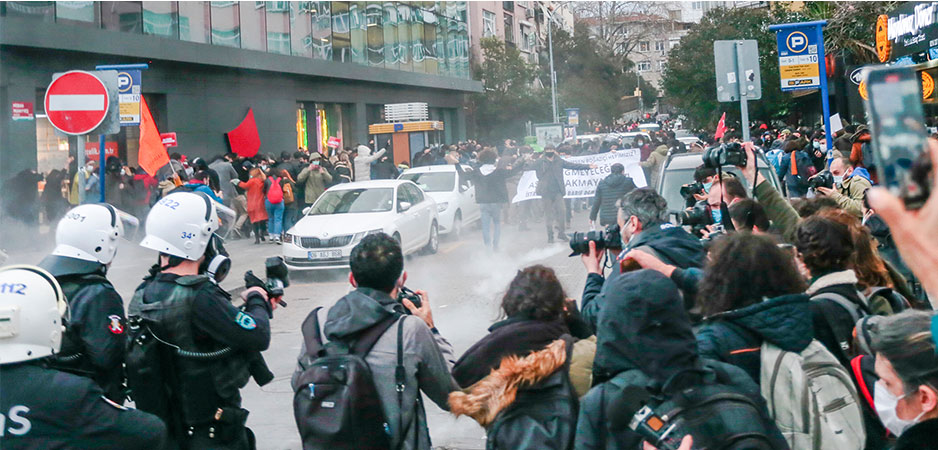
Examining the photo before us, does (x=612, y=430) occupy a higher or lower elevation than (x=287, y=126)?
lower

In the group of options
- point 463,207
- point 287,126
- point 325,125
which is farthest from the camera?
point 325,125

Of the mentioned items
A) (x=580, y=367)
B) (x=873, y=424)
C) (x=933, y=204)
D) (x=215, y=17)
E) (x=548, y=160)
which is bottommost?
(x=873, y=424)

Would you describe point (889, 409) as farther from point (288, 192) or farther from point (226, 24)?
point (226, 24)

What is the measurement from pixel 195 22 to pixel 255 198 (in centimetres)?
903

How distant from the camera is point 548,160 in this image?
18.7m

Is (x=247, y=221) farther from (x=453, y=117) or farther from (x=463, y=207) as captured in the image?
(x=453, y=117)

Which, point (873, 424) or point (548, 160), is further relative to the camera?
point (548, 160)

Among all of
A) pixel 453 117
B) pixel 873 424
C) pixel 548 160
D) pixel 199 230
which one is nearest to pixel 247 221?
pixel 548 160

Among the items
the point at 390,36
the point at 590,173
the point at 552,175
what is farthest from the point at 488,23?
the point at 552,175

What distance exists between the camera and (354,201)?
54.2 feet

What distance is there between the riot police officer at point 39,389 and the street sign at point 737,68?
1018 cm

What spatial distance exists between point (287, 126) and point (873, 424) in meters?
30.2

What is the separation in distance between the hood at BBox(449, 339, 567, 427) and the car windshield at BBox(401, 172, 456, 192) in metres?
17.3

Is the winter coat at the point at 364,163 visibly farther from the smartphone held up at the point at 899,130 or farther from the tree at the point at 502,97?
the tree at the point at 502,97
